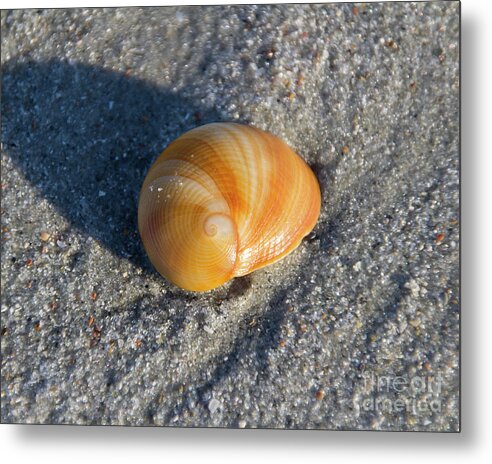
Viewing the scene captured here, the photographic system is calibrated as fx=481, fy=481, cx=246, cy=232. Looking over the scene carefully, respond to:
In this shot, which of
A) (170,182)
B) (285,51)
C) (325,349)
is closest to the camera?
(170,182)

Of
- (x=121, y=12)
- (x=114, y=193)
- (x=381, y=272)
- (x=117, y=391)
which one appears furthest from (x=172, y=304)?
(x=121, y=12)

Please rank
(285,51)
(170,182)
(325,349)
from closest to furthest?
(170,182) → (325,349) → (285,51)

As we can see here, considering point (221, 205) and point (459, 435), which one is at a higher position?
point (221, 205)

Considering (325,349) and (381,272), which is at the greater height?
(381,272)

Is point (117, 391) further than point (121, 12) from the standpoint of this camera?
No

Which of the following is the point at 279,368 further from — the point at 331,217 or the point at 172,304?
the point at 331,217

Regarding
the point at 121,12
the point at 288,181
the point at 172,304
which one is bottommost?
the point at 172,304

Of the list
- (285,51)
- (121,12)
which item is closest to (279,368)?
(285,51)
